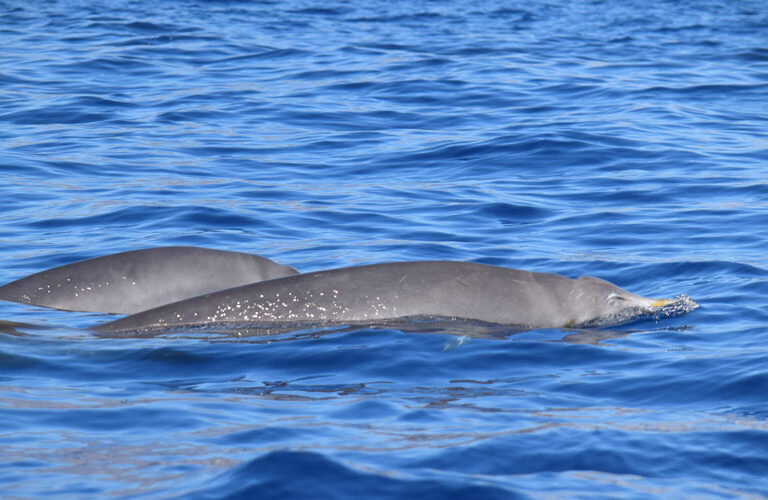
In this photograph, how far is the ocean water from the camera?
4.95 m

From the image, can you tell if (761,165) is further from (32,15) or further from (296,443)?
(32,15)

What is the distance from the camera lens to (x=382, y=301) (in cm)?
713

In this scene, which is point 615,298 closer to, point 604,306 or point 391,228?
Answer: point 604,306

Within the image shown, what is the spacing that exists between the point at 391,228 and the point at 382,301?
365 cm

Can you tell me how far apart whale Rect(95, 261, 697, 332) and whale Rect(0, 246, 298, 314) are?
96 centimetres

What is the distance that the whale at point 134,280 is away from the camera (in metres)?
7.95

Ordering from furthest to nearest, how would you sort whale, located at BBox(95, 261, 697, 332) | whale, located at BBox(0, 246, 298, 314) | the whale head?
whale, located at BBox(0, 246, 298, 314) → the whale head → whale, located at BBox(95, 261, 697, 332)

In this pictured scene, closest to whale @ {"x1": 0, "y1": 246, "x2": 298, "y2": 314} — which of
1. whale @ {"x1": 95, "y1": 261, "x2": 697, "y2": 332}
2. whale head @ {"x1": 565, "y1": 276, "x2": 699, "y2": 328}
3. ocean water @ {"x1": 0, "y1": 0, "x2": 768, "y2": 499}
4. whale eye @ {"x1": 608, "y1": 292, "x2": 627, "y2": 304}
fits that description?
ocean water @ {"x1": 0, "y1": 0, "x2": 768, "y2": 499}

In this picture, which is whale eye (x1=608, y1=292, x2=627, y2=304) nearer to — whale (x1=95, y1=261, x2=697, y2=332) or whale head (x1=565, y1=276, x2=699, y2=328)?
whale head (x1=565, y1=276, x2=699, y2=328)

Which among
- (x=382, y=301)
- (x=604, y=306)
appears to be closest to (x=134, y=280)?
(x=382, y=301)

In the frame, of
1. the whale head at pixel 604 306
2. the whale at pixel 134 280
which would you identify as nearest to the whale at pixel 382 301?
the whale head at pixel 604 306

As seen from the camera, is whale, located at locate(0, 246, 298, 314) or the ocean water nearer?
the ocean water

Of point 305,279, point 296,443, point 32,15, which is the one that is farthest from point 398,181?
point 32,15

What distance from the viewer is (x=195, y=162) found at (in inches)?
533
